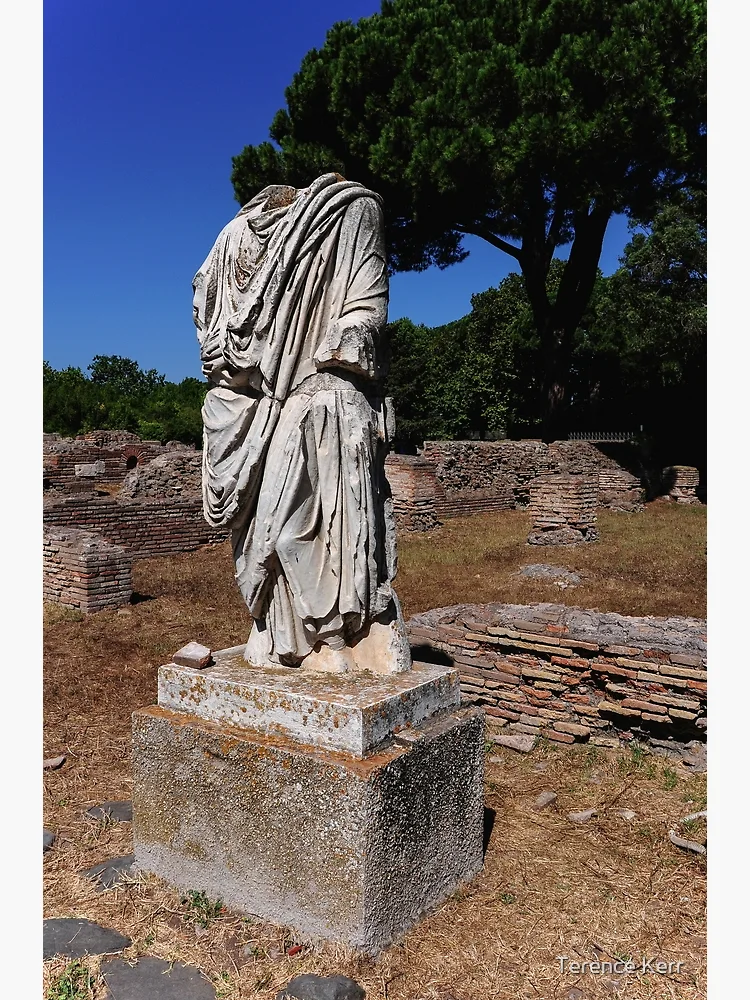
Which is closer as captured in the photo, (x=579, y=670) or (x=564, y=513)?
(x=579, y=670)

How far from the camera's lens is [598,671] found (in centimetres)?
436

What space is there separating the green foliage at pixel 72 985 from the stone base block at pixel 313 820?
1.48 ft

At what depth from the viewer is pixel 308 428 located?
2650mm

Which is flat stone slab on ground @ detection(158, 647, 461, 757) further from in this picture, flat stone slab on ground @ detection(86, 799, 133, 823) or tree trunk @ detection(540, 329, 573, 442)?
tree trunk @ detection(540, 329, 573, 442)

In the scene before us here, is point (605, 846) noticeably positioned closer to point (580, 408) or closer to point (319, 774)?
point (319, 774)

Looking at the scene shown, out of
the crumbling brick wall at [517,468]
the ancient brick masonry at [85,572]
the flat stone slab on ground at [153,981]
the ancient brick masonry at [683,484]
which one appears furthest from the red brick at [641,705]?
the ancient brick masonry at [683,484]

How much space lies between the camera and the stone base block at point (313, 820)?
2330mm

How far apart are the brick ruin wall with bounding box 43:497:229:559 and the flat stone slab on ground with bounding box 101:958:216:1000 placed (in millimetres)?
8242

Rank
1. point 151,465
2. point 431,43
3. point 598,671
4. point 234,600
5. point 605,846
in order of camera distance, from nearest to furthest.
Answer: point 605,846, point 598,671, point 234,600, point 151,465, point 431,43

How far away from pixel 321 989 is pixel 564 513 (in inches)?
418

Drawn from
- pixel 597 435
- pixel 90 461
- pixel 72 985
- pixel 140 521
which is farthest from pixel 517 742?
pixel 597 435

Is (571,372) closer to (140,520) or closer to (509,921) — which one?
(140,520)

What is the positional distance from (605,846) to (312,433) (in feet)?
6.75

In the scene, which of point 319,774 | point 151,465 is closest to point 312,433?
point 319,774
